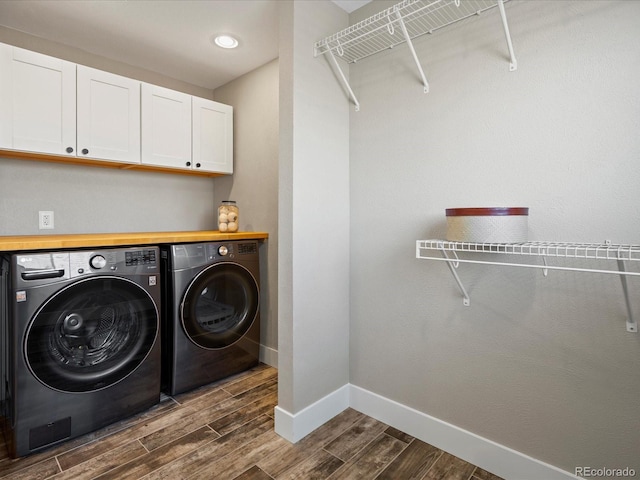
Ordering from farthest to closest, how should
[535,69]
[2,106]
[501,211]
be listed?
[2,106]
[535,69]
[501,211]

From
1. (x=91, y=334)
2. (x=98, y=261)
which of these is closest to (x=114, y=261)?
(x=98, y=261)

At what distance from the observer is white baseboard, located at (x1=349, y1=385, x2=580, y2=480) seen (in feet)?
4.68

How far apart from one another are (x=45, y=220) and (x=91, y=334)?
3.23 ft

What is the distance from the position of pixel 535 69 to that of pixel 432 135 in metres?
0.47

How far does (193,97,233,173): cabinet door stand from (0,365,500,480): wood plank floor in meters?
1.77

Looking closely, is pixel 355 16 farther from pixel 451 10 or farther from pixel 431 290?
pixel 431 290

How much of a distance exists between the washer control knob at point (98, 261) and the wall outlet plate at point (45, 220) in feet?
2.69

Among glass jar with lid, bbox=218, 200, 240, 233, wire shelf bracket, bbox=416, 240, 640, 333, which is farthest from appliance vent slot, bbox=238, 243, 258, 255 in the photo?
wire shelf bracket, bbox=416, 240, 640, 333

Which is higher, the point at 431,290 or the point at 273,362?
the point at 431,290

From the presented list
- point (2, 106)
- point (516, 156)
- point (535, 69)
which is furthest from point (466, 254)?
point (2, 106)

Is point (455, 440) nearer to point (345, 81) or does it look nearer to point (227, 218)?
point (345, 81)

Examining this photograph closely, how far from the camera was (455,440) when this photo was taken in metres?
1.64

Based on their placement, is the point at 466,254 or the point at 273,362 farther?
the point at 273,362

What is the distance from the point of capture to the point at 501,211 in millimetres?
1292
